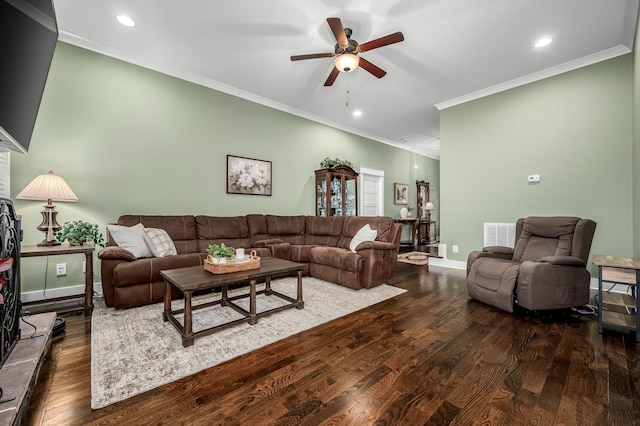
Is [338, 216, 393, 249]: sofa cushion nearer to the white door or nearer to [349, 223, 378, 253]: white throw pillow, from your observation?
[349, 223, 378, 253]: white throw pillow

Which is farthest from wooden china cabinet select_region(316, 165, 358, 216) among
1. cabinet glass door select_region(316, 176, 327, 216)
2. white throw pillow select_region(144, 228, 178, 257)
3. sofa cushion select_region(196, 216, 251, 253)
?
white throw pillow select_region(144, 228, 178, 257)

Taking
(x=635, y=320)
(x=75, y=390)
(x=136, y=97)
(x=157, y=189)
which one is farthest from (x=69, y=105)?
(x=635, y=320)

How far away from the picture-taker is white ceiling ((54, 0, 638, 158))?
260 cm

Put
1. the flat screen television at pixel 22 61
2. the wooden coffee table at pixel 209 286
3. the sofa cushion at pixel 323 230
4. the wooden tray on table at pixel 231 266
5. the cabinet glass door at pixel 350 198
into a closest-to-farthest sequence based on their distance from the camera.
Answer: the flat screen television at pixel 22 61 → the wooden coffee table at pixel 209 286 → the wooden tray on table at pixel 231 266 → the sofa cushion at pixel 323 230 → the cabinet glass door at pixel 350 198

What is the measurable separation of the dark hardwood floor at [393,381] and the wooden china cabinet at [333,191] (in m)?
3.28

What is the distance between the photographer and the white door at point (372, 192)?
6707mm

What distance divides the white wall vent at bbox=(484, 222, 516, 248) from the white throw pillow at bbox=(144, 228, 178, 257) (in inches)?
180

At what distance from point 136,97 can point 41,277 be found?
2374mm

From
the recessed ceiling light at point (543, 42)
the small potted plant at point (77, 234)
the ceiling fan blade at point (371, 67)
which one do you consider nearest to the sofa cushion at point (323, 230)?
the ceiling fan blade at point (371, 67)

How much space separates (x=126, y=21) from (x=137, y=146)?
138cm

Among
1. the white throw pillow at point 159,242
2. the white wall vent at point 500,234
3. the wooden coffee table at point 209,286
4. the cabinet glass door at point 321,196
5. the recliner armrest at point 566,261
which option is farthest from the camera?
the cabinet glass door at point 321,196

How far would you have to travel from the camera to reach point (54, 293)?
9.80 ft

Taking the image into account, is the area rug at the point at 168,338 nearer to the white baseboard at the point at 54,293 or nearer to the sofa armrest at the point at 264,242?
the white baseboard at the point at 54,293

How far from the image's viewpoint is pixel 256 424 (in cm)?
126
